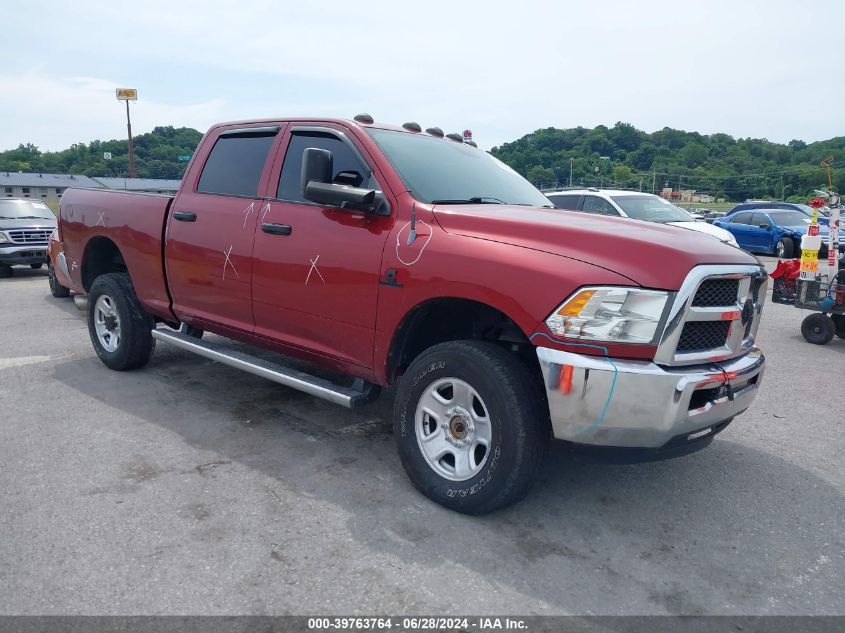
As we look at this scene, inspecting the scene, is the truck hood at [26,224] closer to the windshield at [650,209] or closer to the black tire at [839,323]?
the windshield at [650,209]

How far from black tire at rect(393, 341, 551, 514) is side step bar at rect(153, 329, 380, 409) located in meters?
0.46

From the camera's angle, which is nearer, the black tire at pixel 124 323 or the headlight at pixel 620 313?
the headlight at pixel 620 313

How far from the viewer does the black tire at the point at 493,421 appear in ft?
Answer: 10.0

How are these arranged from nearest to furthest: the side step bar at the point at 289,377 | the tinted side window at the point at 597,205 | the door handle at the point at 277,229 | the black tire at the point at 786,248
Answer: the side step bar at the point at 289,377
the door handle at the point at 277,229
the tinted side window at the point at 597,205
the black tire at the point at 786,248

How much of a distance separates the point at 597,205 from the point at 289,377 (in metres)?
8.93

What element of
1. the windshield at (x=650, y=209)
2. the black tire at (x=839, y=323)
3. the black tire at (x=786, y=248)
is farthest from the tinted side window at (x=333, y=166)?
the black tire at (x=786, y=248)

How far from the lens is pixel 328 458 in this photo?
13.0 ft

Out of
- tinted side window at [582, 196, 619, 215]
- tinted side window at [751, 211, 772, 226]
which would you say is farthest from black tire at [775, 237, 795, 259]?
tinted side window at [582, 196, 619, 215]

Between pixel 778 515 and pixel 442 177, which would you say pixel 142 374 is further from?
pixel 778 515

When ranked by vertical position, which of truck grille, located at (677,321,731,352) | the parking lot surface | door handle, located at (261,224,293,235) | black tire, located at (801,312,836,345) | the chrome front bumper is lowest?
the parking lot surface

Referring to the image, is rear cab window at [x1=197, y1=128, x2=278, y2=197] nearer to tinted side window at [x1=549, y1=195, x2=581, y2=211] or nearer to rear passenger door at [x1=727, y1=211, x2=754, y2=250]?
tinted side window at [x1=549, y1=195, x2=581, y2=211]

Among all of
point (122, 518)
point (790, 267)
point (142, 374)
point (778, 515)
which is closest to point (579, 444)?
point (778, 515)

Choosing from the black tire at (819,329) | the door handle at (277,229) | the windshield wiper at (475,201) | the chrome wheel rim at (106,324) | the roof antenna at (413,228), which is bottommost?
the black tire at (819,329)

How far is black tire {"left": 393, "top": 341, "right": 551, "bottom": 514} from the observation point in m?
3.05
